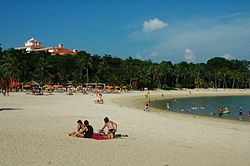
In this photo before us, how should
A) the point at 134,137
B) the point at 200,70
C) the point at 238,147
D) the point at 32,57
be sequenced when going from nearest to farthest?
1. the point at 238,147
2. the point at 134,137
3. the point at 32,57
4. the point at 200,70

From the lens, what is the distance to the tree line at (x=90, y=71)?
75188mm

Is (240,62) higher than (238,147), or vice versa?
(240,62)

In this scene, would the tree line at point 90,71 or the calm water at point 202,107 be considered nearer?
the calm water at point 202,107

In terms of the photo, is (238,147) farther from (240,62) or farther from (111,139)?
(240,62)

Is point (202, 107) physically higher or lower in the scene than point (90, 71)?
lower

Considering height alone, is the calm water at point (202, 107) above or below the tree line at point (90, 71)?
below

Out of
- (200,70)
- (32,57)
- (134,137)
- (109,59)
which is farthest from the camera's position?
(200,70)

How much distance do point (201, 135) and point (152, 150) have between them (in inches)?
200

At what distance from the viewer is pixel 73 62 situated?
8850 cm

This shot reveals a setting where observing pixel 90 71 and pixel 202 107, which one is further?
pixel 90 71

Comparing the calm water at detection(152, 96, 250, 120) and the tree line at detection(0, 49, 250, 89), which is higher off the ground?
the tree line at detection(0, 49, 250, 89)

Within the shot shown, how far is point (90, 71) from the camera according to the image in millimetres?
89062

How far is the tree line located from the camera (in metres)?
75.2

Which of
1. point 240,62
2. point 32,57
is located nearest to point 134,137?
point 32,57
